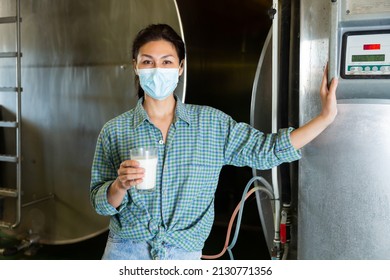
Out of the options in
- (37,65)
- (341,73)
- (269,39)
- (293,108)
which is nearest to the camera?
(341,73)

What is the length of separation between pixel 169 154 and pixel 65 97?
1147mm

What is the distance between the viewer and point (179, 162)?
1231mm

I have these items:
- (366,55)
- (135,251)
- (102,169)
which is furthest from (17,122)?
(366,55)

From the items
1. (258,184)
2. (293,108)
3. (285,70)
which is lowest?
(258,184)

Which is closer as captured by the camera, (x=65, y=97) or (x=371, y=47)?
(x=371, y=47)

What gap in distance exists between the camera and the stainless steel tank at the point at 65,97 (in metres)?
1.95

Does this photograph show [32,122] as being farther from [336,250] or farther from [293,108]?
[336,250]

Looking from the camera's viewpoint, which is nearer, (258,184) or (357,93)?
(357,93)

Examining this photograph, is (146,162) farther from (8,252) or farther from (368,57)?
(8,252)

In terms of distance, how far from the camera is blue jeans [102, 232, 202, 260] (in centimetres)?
125
